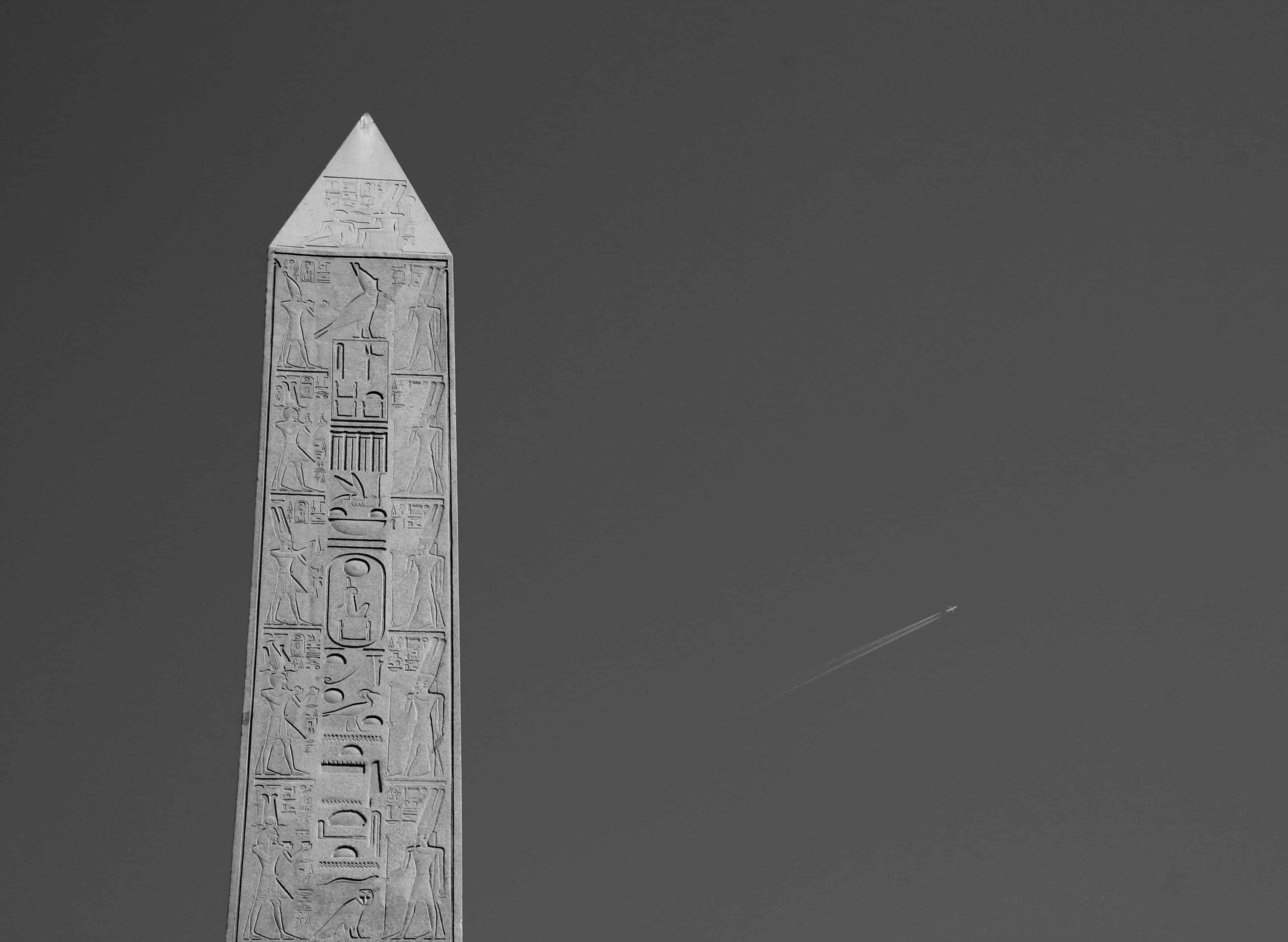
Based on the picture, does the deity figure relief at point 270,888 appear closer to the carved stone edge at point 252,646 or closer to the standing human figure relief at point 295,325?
the carved stone edge at point 252,646

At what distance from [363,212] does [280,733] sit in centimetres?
154

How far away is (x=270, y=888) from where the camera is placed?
474 centimetres

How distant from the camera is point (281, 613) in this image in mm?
4953

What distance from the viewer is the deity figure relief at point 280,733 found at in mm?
4824

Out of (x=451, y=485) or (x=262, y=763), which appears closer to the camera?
(x=262, y=763)

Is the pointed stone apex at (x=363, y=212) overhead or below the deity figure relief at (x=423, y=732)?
overhead

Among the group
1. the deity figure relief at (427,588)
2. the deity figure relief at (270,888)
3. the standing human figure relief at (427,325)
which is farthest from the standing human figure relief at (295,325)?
the deity figure relief at (270,888)

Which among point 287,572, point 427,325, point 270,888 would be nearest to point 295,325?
point 427,325

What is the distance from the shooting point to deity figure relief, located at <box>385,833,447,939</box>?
4758mm

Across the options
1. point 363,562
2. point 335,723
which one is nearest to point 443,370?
point 363,562

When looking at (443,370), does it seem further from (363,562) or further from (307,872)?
(307,872)

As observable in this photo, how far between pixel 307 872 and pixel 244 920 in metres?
0.19

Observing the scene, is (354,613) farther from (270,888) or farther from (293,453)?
(270,888)

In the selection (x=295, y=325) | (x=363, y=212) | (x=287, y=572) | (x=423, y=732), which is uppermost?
(x=363, y=212)
